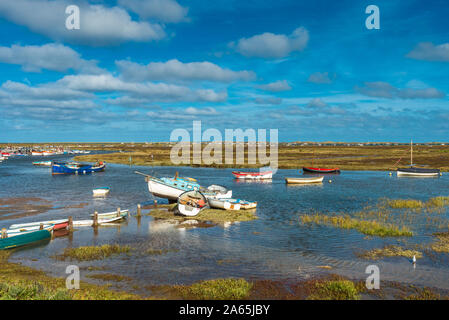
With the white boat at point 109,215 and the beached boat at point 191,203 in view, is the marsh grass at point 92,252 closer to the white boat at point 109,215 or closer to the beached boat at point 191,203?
the white boat at point 109,215

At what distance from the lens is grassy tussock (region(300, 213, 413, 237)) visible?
23408 mm

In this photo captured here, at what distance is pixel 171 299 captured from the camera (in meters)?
13.8

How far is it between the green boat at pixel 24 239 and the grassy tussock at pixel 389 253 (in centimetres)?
2026

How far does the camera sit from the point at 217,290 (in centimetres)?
1438

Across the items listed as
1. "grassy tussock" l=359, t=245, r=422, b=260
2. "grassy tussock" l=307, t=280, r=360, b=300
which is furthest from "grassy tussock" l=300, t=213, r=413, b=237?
"grassy tussock" l=307, t=280, r=360, b=300

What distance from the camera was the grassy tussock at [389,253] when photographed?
61.9ft

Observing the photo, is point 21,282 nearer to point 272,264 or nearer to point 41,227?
point 41,227

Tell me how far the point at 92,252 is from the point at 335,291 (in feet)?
45.1

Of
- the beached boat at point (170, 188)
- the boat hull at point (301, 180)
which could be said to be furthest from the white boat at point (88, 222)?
Result: the boat hull at point (301, 180)

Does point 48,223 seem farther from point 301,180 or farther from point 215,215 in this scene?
point 301,180

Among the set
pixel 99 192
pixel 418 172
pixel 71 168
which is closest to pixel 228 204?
pixel 99 192

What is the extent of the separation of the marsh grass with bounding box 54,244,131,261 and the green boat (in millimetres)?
3064

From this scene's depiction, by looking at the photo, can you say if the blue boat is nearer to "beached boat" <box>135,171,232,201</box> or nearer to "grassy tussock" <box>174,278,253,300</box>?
"beached boat" <box>135,171,232,201</box>
